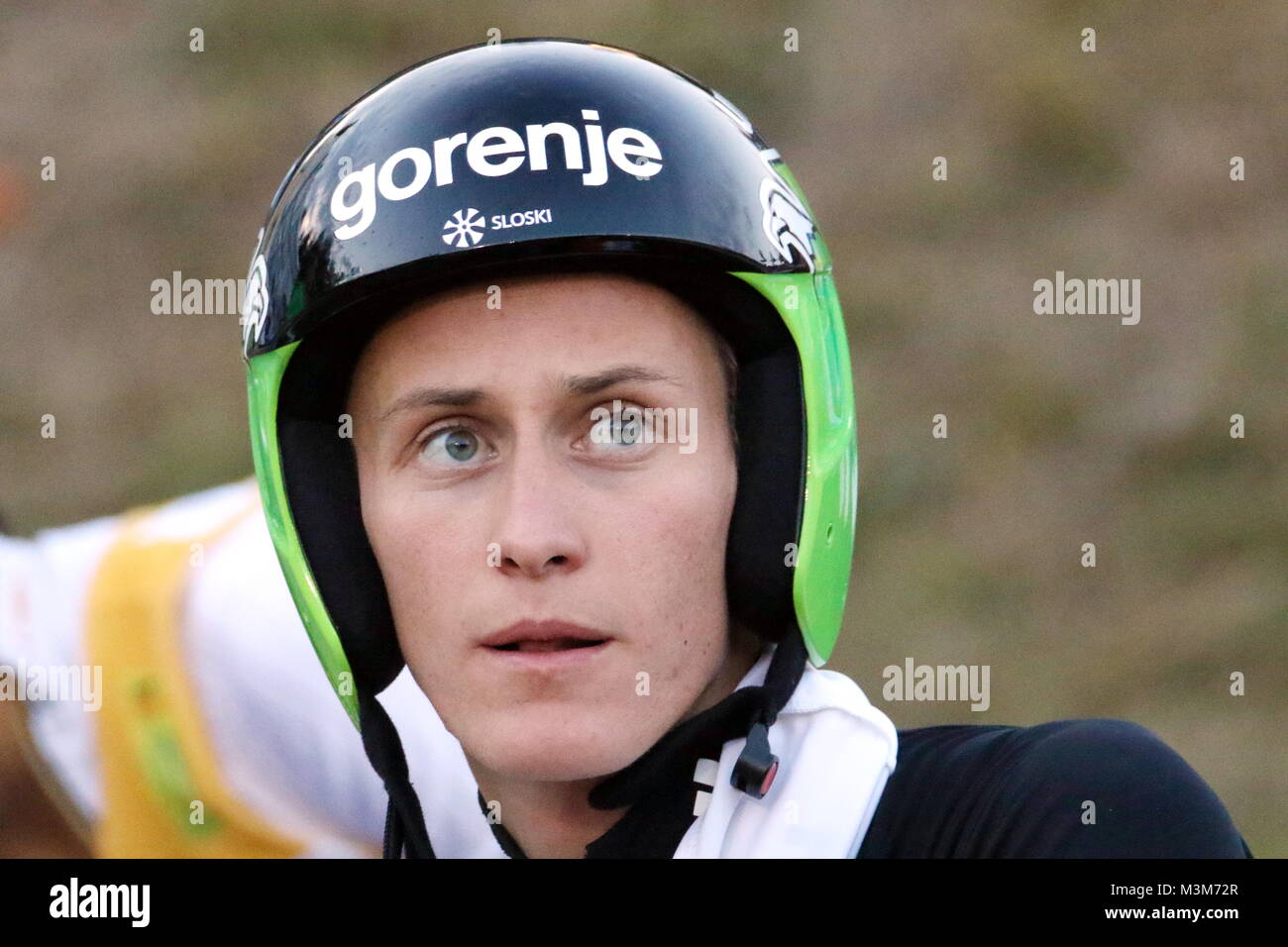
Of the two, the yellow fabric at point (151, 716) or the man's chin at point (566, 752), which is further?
the yellow fabric at point (151, 716)

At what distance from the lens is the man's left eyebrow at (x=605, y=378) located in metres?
2.83

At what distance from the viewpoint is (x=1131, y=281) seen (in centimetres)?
894

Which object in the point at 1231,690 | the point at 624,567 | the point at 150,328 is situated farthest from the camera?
the point at 150,328

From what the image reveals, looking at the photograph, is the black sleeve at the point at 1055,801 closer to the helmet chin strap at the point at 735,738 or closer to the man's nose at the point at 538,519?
the helmet chin strap at the point at 735,738

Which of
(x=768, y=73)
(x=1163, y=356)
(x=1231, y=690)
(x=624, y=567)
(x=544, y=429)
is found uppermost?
(x=768, y=73)

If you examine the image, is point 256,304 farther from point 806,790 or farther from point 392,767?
point 806,790

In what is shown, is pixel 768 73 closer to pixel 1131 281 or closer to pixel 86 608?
pixel 1131 281

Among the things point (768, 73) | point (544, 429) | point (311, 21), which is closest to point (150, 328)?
point (311, 21)

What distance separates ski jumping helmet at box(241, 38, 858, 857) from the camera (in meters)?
2.91

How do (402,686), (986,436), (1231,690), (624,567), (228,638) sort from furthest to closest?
(986,436) → (1231,690) → (228,638) → (402,686) → (624,567)

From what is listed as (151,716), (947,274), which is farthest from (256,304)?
(947,274)

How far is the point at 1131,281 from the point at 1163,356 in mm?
515

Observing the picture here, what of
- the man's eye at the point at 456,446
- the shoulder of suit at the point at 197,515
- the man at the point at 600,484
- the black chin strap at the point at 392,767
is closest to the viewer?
the man at the point at 600,484

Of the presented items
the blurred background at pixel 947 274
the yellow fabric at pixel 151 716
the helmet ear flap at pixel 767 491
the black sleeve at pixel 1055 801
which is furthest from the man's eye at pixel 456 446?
the blurred background at pixel 947 274
